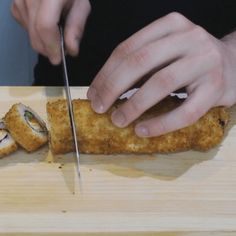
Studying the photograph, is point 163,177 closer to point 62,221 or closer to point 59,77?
point 62,221

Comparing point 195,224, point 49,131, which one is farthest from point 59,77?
point 195,224

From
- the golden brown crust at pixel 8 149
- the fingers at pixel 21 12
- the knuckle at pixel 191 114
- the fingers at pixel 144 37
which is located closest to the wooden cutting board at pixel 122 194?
the golden brown crust at pixel 8 149

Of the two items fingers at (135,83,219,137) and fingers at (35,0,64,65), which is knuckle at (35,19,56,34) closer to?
fingers at (35,0,64,65)

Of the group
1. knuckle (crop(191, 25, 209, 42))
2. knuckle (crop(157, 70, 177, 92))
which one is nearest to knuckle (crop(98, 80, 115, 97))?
knuckle (crop(157, 70, 177, 92))

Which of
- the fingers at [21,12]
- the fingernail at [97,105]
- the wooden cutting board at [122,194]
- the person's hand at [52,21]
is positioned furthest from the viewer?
the fingers at [21,12]

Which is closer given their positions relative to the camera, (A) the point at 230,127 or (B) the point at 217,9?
(A) the point at 230,127

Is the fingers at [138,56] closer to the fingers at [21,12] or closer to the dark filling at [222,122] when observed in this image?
the dark filling at [222,122]
